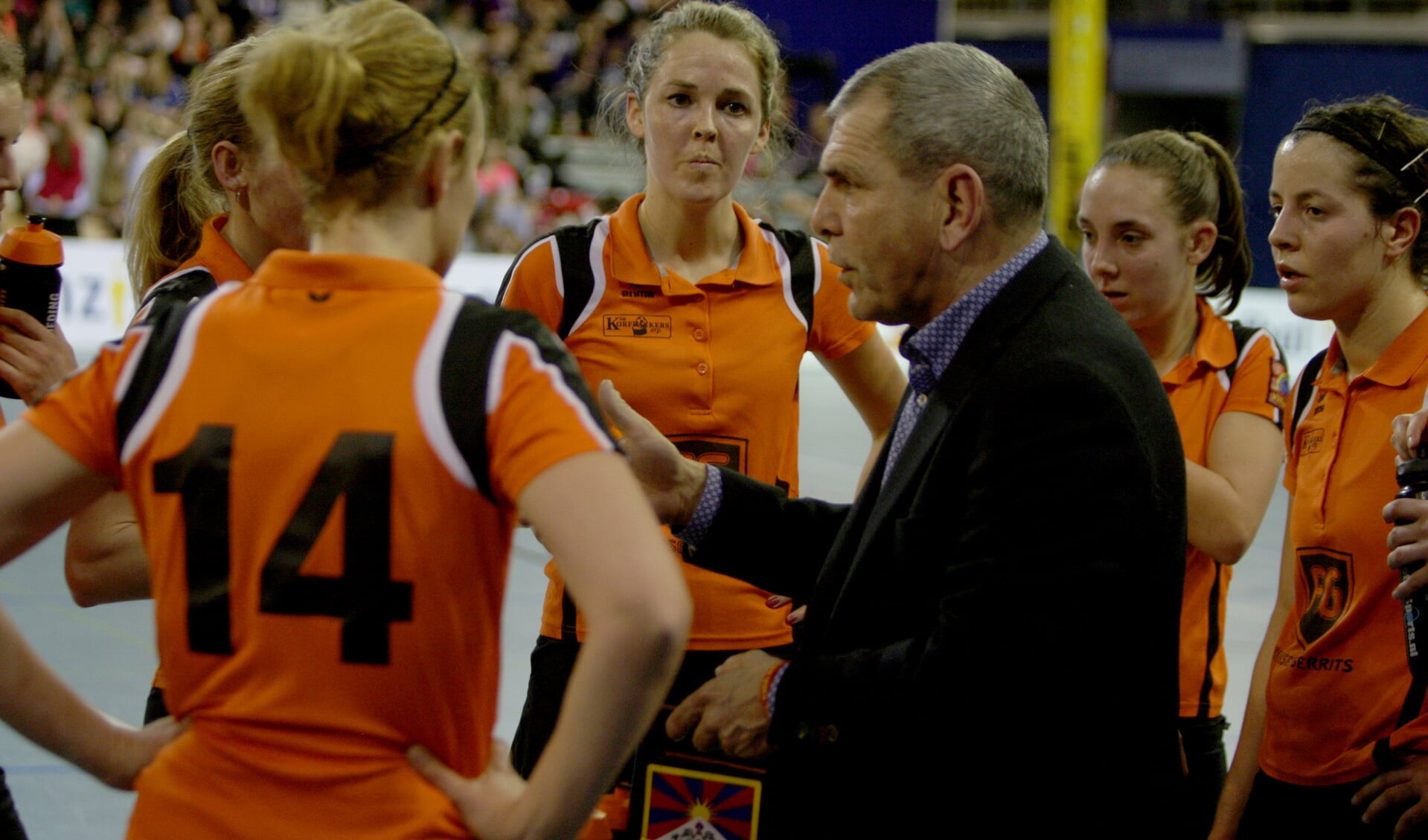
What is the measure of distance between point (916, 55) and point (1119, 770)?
105 cm

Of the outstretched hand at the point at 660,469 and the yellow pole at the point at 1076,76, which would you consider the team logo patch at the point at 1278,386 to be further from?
the yellow pole at the point at 1076,76

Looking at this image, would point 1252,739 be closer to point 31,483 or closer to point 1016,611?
point 1016,611

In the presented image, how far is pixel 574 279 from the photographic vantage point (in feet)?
9.80

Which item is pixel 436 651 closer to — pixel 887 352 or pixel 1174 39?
pixel 887 352

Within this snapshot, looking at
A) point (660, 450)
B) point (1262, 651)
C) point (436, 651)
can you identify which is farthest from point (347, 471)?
point (1262, 651)

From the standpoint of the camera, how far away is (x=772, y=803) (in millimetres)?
2373

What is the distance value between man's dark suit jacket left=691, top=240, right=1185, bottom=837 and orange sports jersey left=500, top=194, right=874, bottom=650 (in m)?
0.97

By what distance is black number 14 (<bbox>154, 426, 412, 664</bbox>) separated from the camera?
4.62 ft

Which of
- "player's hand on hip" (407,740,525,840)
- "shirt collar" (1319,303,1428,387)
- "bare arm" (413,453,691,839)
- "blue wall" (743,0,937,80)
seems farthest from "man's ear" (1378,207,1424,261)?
"blue wall" (743,0,937,80)

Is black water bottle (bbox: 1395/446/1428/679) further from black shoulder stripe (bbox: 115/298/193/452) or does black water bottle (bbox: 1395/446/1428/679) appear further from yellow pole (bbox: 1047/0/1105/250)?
yellow pole (bbox: 1047/0/1105/250)

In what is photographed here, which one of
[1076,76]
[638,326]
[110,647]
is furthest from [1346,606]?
[1076,76]

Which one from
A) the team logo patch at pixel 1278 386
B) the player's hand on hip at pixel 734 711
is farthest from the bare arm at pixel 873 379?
→ the player's hand on hip at pixel 734 711

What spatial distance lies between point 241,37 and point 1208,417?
1234 cm

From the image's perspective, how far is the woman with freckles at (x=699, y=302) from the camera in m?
2.94
